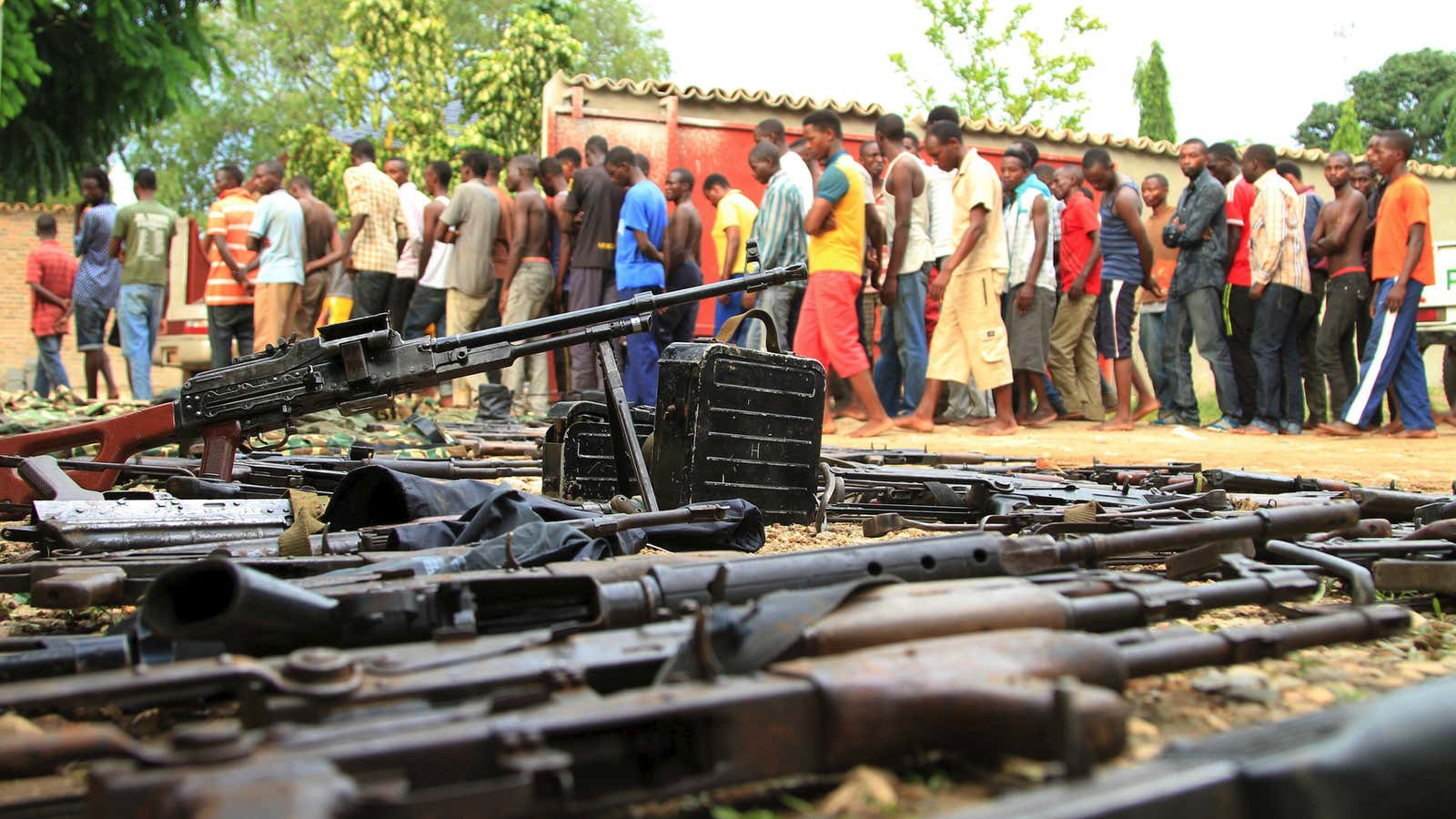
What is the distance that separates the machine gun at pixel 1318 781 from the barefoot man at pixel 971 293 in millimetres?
7456

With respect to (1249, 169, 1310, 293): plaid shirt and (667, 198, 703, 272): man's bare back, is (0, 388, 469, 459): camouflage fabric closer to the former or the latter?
A: (667, 198, 703, 272): man's bare back

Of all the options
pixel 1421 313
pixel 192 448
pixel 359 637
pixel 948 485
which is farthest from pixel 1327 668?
pixel 1421 313

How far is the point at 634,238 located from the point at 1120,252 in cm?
430

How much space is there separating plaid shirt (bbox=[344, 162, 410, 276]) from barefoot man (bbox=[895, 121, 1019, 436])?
5.69 meters

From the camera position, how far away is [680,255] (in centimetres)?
1044

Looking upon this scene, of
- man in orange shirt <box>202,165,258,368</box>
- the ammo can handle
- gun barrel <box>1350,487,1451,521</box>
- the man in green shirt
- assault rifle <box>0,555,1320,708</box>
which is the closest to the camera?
assault rifle <box>0,555,1320,708</box>

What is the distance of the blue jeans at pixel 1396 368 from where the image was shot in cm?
864

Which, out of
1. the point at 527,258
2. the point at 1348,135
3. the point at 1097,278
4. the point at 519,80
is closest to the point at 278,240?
the point at 527,258

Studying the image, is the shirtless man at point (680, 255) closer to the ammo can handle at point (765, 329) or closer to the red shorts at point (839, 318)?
the red shorts at point (839, 318)

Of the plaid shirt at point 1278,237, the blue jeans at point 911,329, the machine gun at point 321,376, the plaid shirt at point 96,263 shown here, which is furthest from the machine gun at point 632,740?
the plaid shirt at point 96,263

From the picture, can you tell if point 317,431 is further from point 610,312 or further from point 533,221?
point 610,312

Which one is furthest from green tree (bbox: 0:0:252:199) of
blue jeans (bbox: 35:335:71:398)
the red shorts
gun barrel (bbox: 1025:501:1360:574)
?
gun barrel (bbox: 1025:501:1360:574)

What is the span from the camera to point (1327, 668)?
2.33m

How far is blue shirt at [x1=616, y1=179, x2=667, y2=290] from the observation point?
32.7 feet
